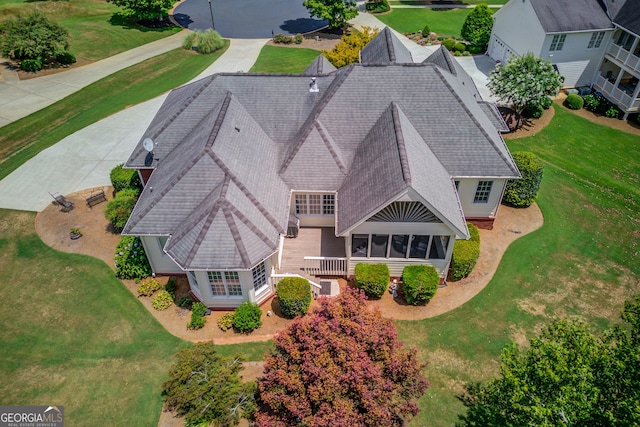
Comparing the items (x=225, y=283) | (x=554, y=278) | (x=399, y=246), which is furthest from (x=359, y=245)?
(x=554, y=278)

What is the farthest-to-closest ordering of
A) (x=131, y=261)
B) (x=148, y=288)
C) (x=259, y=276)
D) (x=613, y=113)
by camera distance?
1. (x=613, y=113)
2. (x=131, y=261)
3. (x=148, y=288)
4. (x=259, y=276)

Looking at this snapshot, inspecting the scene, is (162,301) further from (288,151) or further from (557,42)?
(557,42)

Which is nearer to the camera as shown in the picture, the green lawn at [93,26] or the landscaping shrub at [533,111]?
the landscaping shrub at [533,111]

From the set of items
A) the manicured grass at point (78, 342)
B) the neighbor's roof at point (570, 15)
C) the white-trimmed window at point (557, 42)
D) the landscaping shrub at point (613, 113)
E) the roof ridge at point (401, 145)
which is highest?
the neighbor's roof at point (570, 15)

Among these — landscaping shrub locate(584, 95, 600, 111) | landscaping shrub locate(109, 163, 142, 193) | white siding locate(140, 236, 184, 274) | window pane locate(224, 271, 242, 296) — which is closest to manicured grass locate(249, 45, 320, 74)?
landscaping shrub locate(109, 163, 142, 193)

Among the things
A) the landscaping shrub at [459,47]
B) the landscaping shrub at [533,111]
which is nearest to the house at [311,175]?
the landscaping shrub at [533,111]

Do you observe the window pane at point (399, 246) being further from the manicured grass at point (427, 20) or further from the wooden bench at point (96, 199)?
the manicured grass at point (427, 20)

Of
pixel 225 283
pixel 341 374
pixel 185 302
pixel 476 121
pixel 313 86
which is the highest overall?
pixel 313 86

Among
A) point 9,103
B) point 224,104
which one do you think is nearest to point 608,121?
point 224,104
